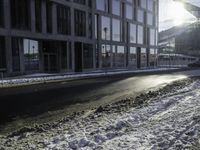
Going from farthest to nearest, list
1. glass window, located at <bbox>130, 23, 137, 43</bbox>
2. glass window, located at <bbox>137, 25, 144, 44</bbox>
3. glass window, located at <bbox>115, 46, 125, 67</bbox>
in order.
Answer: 1. glass window, located at <bbox>137, 25, 144, 44</bbox>
2. glass window, located at <bbox>130, 23, 137, 43</bbox>
3. glass window, located at <bbox>115, 46, 125, 67</bbox>

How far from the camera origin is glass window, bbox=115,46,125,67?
2025 inches

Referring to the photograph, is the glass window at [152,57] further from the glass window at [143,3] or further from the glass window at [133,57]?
the glass window at [143,3]

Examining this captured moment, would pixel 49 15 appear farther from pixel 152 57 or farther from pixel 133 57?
pixel 152 57

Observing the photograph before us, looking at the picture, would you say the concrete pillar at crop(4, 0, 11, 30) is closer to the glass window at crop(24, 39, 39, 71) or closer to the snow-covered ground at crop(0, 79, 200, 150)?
the glass window at crop(24, 39, 39, 71)

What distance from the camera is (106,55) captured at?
157ft

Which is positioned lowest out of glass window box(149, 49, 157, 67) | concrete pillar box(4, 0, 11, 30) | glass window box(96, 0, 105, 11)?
glass window box(149, 49, 157, 67)

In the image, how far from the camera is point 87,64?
42875 millimetres

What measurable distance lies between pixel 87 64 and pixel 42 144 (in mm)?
36702

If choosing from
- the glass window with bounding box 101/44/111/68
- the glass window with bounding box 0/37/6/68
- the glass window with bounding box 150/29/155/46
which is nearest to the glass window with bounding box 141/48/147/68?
the glass window with bounding box 150/29/155/46

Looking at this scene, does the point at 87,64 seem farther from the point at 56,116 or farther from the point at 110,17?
the point at 56,116

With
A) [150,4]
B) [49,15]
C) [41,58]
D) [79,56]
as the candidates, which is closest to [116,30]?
[79,56]

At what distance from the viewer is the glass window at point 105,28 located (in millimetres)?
46844

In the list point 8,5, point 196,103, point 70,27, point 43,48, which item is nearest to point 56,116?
point 196,103

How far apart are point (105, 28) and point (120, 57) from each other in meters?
6.94
